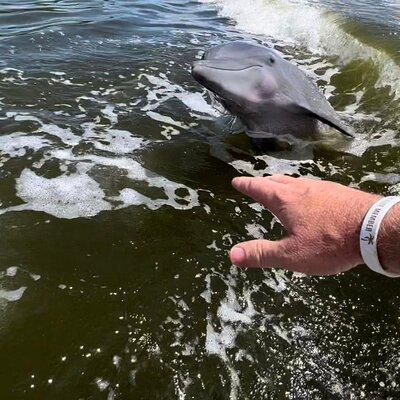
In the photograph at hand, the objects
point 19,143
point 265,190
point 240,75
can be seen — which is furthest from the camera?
point 19,143

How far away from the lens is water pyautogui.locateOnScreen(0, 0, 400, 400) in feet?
8.74

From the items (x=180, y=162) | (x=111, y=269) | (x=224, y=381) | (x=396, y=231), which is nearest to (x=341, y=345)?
(x=224, y=381)

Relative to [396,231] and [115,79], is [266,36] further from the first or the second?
[396,231]

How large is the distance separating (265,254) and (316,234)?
26 cm

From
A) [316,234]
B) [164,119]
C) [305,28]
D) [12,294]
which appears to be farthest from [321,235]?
[305,28]

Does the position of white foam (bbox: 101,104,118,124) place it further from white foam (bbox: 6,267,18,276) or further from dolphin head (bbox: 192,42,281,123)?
white foam (bbox: 6,267,18,276)

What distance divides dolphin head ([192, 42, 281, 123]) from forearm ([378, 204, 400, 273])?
10.4ft

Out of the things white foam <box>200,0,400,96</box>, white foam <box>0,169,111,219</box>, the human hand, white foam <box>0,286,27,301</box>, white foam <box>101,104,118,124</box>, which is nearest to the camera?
the human hand

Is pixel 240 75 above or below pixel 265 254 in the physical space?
below

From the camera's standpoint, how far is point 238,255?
2.24 m

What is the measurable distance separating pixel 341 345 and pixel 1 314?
216cm

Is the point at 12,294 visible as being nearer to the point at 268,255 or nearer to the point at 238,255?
the point at 238,255

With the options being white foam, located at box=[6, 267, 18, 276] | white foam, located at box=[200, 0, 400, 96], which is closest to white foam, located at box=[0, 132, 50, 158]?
white foam, located at box=[6, 267, 18, 276]

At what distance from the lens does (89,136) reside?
5.43m
